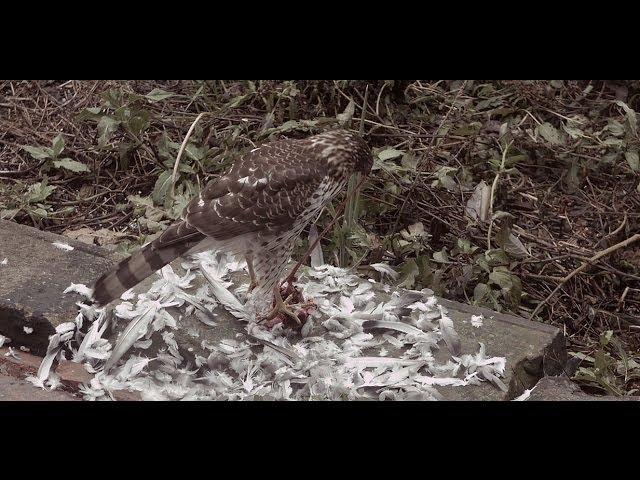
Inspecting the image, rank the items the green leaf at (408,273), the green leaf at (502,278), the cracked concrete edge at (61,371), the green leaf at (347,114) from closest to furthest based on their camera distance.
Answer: the cracked concrete edge at (61,371)
the green leaf at (408,273)
the green leaf at (502,278)
the green leaf at (347,114)

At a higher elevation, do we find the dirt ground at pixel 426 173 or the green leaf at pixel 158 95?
the green leaf at pixel 158 95

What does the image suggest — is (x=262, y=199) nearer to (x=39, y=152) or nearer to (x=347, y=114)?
(x=347, y=114)

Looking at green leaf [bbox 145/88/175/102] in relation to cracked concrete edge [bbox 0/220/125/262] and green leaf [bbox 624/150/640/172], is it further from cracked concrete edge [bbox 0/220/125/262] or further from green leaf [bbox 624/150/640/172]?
green leaf [bbox 624/150/640/172]

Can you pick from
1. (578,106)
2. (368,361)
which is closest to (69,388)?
(368,361)

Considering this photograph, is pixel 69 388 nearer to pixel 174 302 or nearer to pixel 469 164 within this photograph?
pixel 174 302

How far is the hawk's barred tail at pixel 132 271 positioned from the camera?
350 centimetres

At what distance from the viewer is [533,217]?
17.0 ft

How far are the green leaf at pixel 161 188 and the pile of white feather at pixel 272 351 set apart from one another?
0.97 metres

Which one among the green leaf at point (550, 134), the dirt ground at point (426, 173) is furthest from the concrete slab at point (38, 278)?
the green leaf at point (550, 134)

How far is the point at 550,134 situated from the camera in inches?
211

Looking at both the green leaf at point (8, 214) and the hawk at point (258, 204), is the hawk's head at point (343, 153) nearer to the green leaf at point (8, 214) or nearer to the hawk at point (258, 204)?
the hawk at point (258, 204)

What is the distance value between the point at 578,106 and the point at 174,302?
3046 millimetres

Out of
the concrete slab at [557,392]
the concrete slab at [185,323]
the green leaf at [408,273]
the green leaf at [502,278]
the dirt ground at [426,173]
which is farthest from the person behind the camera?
the dirt ground at [426,173]

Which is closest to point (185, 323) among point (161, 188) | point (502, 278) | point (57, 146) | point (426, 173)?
point (161, 188)
